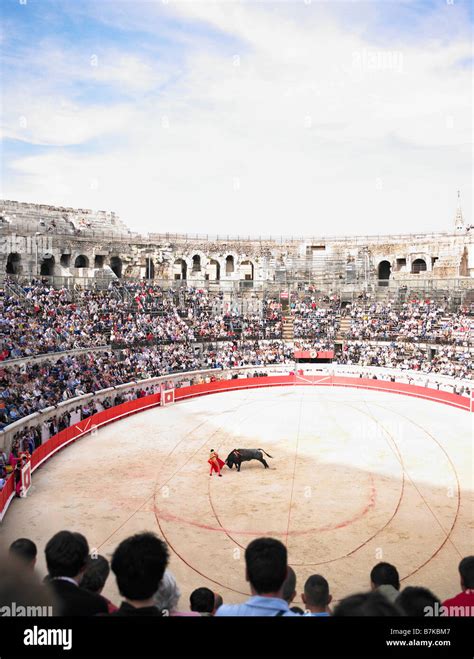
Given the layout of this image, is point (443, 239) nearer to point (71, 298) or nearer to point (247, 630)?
point (71, 298)

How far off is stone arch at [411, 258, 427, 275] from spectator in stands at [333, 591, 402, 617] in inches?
2364

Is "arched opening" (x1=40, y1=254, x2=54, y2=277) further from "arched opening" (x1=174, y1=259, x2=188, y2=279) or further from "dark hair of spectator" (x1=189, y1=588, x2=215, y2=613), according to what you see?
"dark hair of spectator" (x1=189, y1=588, x2=215, y2=613)

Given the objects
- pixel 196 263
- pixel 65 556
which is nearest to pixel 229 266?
pixel 196 263

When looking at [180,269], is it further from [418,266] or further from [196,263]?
[418,266]

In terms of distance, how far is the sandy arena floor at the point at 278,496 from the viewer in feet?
43.7

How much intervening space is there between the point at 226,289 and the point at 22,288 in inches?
919

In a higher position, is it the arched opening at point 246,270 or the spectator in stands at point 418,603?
the arched opening at point 246,270

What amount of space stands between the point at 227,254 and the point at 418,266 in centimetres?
2069

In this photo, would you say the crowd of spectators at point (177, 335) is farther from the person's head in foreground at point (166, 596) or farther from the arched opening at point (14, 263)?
the person's head in foreground at point (166, 596)

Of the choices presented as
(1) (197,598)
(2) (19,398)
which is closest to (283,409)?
(2) (19,398)

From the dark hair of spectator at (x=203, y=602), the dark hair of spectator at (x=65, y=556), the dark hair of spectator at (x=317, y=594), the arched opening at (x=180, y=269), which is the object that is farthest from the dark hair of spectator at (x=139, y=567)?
the arched opening at (x=180, y=269)

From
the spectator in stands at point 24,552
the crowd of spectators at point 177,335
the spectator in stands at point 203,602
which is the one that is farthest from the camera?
the crowd of spectators at point 177,335

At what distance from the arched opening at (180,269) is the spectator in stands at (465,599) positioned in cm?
5757

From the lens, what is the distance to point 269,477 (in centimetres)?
1962
